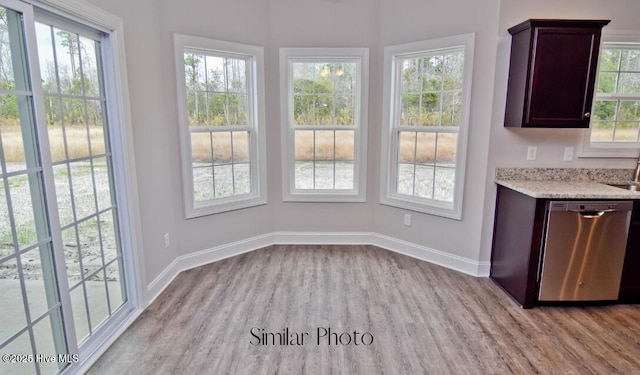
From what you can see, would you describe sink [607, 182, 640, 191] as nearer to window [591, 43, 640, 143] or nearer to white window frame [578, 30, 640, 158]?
white window frame [578, 30, 640, 158]

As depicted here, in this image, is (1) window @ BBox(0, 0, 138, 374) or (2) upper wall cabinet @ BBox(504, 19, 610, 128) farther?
(2) upper wall cabinet @ BBox(504, 19, 610, 128)

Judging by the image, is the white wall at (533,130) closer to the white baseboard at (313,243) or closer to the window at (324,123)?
the white baseboard at (313,243)

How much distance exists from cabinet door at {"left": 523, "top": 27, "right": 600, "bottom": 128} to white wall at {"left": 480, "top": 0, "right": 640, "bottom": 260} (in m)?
0.29

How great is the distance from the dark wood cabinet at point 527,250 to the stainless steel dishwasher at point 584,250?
0.06 m

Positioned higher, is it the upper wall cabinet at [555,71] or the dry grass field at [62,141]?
the upper wall cabinet at [555,71]

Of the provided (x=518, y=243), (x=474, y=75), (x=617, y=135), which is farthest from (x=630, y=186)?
(x=474, y=75)

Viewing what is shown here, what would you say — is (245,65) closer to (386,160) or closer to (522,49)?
(386,160)

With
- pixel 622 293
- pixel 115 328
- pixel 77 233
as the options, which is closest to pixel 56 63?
pixel 77 233

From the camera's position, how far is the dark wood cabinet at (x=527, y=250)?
8.60 ft

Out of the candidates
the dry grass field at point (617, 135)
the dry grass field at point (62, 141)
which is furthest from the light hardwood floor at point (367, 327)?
the dry grass field at point (617, 135)

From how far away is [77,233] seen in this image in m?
2.07

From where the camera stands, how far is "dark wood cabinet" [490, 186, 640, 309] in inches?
103

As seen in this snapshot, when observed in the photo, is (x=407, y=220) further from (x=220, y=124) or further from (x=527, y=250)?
(x=220, y=124)

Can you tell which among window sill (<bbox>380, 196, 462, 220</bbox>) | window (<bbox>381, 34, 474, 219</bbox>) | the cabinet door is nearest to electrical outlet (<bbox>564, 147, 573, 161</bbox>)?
the cabinet door
